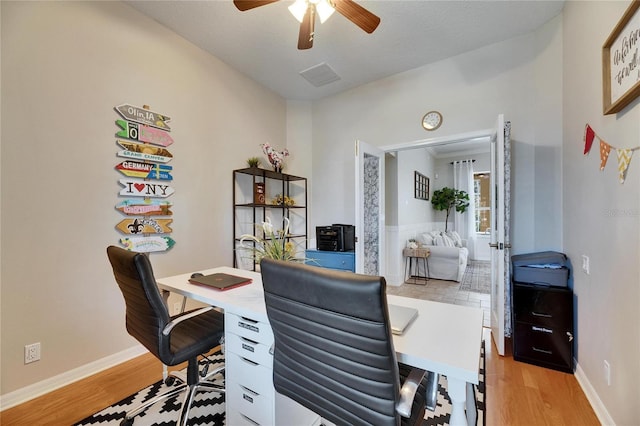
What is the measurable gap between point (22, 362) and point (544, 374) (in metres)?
3.70

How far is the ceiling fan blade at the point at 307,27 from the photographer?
5.47ft

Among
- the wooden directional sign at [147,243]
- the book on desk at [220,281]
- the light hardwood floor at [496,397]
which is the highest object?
the wooden directional sign at [147,243]

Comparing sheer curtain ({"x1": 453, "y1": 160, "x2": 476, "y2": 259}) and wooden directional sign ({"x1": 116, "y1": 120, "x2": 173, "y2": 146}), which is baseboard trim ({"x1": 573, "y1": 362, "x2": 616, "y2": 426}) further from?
sheer curtain ({"x1": 453, "y1": 160, "x2": 476, "y2": 259})

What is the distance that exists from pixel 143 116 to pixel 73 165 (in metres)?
0.69

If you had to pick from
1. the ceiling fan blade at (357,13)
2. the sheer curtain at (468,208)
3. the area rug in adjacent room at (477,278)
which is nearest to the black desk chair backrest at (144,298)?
the ceiling fan blade at (357,13)

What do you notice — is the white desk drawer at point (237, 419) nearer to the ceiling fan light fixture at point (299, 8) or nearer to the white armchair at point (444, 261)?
the ceiling fan light fixture at point (299, 8)

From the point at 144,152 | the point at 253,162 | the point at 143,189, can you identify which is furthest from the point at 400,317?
the point at 253,162

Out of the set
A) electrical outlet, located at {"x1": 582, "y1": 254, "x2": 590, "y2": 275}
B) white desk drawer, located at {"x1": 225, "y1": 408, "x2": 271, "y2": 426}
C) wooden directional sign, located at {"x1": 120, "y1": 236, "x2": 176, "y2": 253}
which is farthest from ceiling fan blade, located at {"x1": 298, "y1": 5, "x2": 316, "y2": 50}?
electrical outlet, located at {"x1": 582, "y1": 254, "x2": 590, "y2": 275}

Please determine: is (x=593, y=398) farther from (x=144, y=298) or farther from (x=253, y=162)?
(x=253, y=162)

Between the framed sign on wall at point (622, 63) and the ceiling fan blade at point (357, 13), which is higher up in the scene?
the ceiling fan blade at point (357, 13)

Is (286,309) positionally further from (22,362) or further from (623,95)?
(22,362)

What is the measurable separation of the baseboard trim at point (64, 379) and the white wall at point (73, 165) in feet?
0.14

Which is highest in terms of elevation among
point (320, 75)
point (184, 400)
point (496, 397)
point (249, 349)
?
point (320, 75)

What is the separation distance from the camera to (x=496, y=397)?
1.76 m
